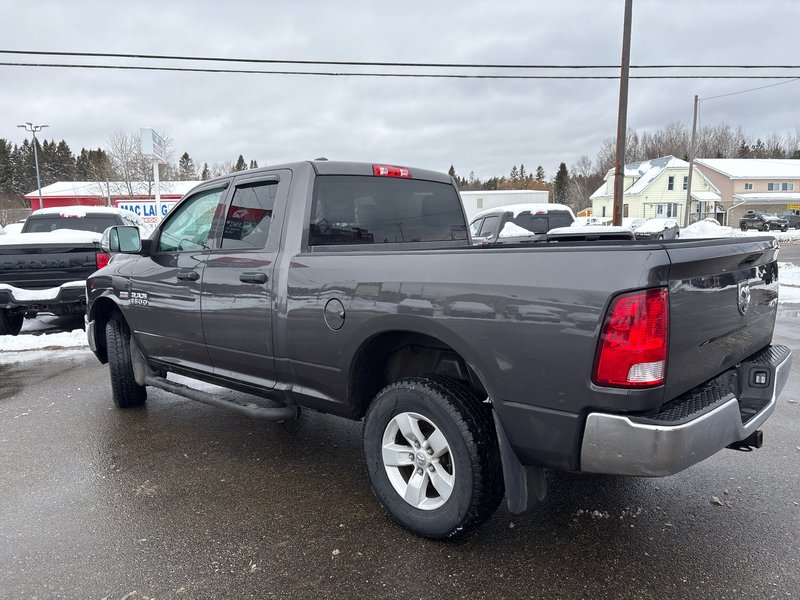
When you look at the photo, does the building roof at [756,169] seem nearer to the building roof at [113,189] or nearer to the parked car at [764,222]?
the parked car at [764,222]

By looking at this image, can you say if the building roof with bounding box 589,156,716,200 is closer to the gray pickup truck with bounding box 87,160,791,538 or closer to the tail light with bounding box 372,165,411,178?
the tail light with bounding box 372,165,411,178

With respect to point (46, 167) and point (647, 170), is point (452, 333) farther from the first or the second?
point (46, 167)

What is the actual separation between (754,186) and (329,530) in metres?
66.1

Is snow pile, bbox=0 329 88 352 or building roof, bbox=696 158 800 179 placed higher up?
building roof, bbox=696 158 800 179

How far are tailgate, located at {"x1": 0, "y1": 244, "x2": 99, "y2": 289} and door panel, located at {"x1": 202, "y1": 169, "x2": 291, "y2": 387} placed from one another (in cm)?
517

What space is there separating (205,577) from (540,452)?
5.22ft

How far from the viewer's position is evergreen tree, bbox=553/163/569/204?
96.8 meters

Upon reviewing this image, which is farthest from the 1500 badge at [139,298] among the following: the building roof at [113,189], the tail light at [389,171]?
the building roof at [113,189]

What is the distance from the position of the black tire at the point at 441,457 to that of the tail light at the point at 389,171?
163 cm

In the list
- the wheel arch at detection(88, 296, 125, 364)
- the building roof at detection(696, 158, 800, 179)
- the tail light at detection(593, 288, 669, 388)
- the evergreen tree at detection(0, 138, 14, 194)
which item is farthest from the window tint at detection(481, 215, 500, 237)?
the evergreen tree at detection(0, 138, 14, 194)

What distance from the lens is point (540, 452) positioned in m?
2.37

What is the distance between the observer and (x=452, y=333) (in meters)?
2.55

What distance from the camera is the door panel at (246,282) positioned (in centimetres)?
346

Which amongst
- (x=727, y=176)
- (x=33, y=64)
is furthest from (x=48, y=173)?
(x=727, y=176)
